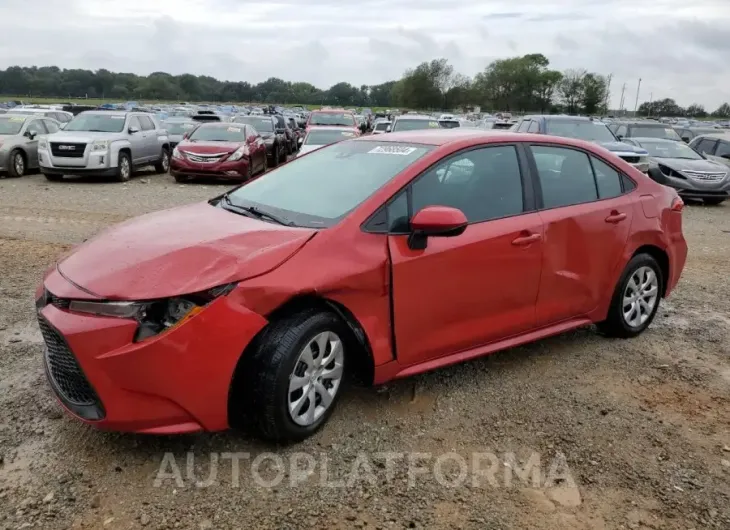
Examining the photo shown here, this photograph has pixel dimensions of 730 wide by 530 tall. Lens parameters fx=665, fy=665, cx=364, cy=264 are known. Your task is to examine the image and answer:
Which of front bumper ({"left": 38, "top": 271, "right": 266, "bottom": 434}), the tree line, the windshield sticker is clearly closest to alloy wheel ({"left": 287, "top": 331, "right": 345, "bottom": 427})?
front bumper ({"left": 38, "top": 271, "right": 266, "bottom": 434})

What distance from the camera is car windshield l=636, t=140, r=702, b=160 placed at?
49.4 ft

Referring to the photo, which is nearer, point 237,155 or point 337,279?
point 337,279

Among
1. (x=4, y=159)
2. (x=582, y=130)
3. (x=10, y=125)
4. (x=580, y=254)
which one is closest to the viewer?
(x=580, y=254)

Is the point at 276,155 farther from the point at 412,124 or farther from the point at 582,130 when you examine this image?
the point at 582,130

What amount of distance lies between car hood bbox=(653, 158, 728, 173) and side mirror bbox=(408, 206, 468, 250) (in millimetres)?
12229

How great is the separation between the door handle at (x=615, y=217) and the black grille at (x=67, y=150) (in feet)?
40.8

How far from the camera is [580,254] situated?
4566 mm

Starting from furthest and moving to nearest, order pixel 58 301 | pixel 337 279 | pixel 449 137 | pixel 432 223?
pixel 449 137
pixel 432 223
pixel 337 279
pixel 58 301

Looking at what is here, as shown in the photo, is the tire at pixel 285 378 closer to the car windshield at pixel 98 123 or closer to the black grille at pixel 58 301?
the black grille at pixel 58 301

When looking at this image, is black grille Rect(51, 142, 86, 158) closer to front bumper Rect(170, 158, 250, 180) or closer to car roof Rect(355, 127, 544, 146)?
front bumper Rect(170, 158, 250, 180)

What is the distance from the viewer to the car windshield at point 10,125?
51.1 feet

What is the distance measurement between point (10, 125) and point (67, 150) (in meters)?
2.63

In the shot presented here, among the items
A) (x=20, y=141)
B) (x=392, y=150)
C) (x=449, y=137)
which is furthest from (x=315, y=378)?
(x=20, y=141)

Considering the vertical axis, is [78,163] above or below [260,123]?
below
